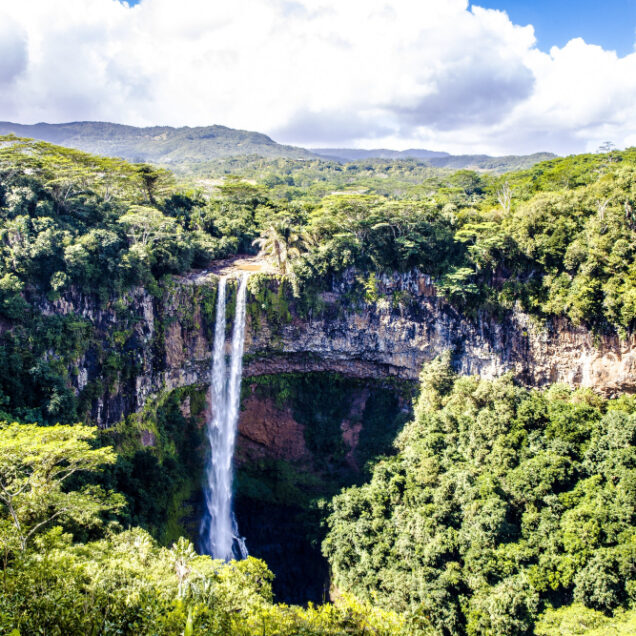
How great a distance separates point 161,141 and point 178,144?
7.91 meters

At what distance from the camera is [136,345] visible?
20750 mm

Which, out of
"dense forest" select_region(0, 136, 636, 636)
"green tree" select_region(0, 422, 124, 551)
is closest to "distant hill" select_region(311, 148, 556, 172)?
"dense forest" select_region(0, 136, 636, 636)

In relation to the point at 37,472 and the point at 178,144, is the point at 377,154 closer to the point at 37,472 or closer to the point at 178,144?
the point at 178,144

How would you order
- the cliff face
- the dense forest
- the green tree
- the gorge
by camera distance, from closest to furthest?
the green tree → the dense forest → the cliff face → the gorge

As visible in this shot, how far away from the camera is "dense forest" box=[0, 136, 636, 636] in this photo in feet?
35.0

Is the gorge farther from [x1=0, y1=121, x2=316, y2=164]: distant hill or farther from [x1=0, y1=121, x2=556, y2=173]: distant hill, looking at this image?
[x1=0, y1=121, x2=316, y2=164]: distant hill

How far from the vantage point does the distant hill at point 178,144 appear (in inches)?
3960

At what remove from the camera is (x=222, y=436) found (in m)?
24.2

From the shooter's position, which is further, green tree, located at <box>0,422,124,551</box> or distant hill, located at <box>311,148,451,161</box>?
distant hill, located at <box>311,148,451,161</box>

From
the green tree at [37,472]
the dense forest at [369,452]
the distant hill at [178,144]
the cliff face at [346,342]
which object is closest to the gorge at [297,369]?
the cliff face at [346,342]

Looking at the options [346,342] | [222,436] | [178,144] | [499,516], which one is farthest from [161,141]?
[499,516]

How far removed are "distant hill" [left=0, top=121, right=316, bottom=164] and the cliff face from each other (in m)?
80.2

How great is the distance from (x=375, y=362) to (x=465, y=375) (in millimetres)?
4864

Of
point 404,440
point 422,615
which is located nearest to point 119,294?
point 404,440
